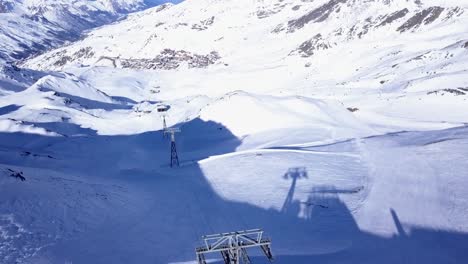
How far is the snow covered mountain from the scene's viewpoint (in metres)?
20.0

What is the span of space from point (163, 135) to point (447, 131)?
31.0m

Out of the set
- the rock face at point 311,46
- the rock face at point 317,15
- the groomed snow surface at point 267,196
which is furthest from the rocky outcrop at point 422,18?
the groomed snow surface at point 267,196

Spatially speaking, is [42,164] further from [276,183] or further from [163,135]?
[276,183]

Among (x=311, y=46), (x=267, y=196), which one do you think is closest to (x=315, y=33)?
(x=311, y=46)

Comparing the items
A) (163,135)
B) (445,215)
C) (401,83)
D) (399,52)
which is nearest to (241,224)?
(445,215)

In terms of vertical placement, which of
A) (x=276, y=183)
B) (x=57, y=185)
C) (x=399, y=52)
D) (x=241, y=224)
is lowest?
(x=241, y=224)

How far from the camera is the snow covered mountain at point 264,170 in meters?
20.0

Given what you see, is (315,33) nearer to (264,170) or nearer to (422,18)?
(422,18)

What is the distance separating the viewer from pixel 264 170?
101ft

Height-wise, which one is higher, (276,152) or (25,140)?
(25,140)

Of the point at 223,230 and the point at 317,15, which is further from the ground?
the point at 317,15

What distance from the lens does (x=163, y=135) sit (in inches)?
2121

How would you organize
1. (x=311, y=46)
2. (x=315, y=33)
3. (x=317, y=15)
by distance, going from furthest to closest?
(x=317, y=15) < (x=315, y=33) < (x=311, y=46)

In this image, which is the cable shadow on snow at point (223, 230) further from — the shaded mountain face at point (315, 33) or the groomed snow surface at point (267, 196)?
the shaded mountain face at point (315, 33)
